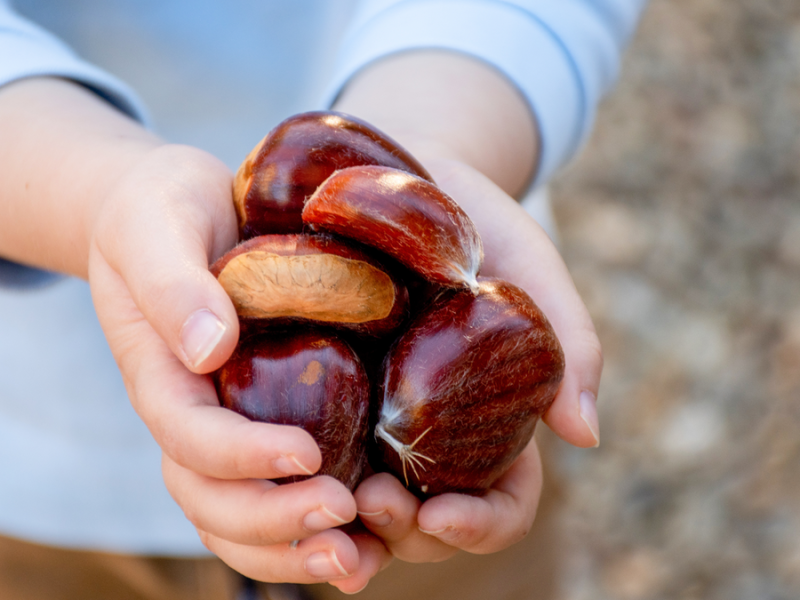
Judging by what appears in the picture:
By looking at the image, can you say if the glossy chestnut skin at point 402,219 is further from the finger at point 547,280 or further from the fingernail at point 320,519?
the fingernail at point 320,519

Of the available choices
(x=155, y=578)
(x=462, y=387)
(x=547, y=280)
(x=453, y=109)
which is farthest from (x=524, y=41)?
(x=155, y=578)

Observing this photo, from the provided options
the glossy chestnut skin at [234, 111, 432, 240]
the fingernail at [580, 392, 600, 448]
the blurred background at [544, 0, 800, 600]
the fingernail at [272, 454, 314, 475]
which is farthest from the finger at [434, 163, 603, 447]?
the blurred background at [544, 0, 800, 600]

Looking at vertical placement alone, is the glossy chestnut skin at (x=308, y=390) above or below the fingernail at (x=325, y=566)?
above

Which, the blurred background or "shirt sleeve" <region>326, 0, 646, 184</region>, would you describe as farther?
the blurred background

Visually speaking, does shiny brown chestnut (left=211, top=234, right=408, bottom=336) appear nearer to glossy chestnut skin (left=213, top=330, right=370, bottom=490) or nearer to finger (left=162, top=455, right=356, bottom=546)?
glossy chestnut skin (left=213, top=330, right=370, bottom=490)

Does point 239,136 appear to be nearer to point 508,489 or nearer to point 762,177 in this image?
point 508,489

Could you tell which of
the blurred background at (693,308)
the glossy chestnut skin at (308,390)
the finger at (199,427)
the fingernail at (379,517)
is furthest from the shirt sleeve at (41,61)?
the blurred background at (693,308)

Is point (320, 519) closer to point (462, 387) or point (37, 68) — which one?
point (462, 387)
